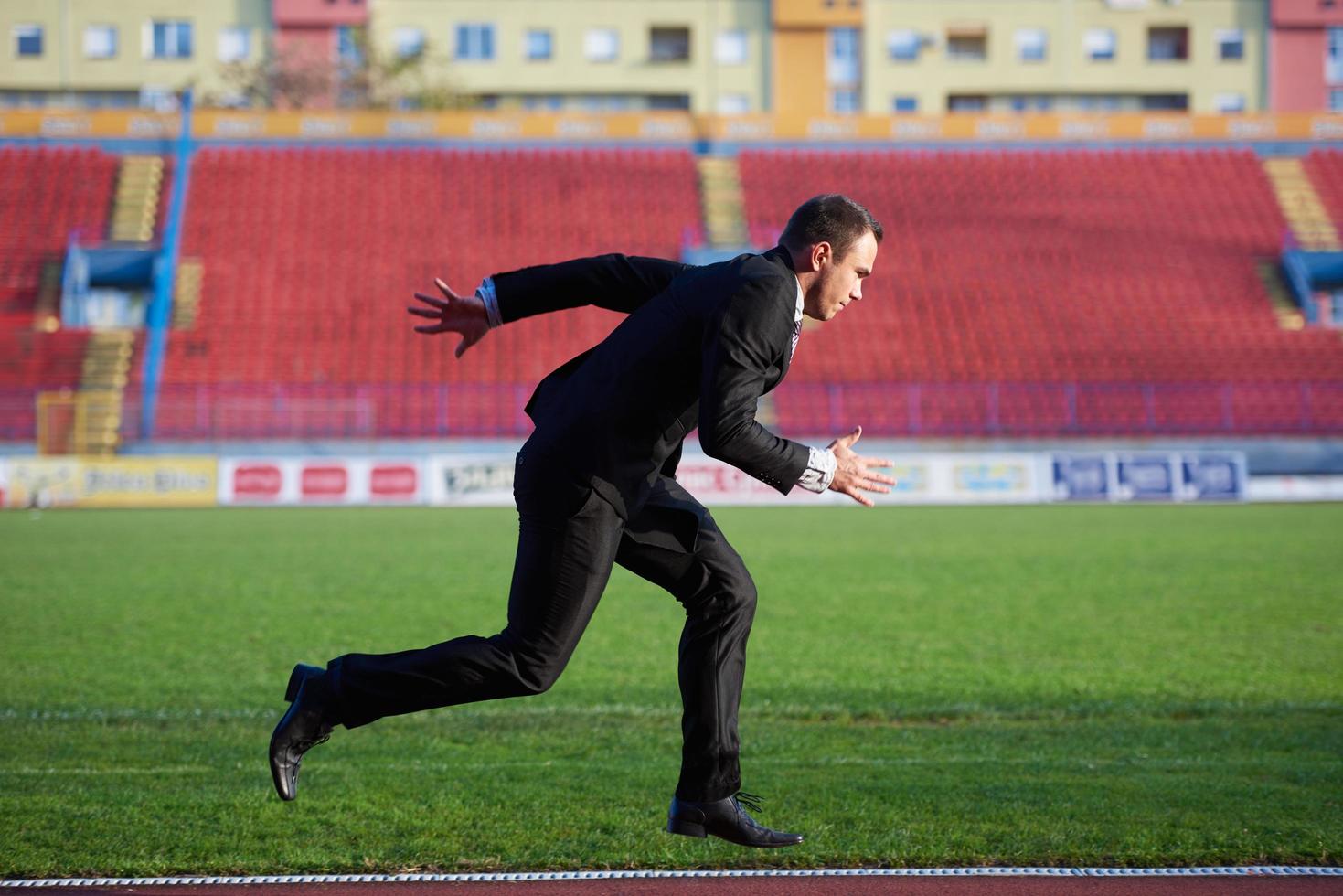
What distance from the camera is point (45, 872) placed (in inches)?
194

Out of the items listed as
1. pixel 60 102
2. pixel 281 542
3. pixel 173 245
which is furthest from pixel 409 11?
pixel 281 542

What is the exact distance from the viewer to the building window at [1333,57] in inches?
2366

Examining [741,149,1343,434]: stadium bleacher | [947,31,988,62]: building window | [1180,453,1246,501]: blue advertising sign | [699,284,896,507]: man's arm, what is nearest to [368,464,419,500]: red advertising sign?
[741,149,1343,434]: stadium bleacher

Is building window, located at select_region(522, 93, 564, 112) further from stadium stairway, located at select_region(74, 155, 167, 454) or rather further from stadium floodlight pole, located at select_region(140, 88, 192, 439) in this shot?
stadium stairway, located at select_region(74, 155, 167, 454)

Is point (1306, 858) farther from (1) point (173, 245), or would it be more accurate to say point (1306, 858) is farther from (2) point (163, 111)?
(2) point (163, 111)

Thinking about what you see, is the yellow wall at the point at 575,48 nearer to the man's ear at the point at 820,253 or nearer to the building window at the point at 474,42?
the building window at the point at 474,42

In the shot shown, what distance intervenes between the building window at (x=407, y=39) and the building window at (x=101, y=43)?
11.1 meters

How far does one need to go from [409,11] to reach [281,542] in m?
44.0

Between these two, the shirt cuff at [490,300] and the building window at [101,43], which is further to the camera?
the building window at [101,43]

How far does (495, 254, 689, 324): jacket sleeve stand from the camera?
4.94 meters

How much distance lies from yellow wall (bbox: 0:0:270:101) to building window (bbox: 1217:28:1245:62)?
40.1 meters

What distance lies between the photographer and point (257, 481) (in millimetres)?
28703

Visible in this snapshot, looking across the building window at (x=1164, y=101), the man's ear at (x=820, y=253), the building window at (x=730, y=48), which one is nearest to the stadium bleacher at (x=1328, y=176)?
the building window at (x=1164, y=101)

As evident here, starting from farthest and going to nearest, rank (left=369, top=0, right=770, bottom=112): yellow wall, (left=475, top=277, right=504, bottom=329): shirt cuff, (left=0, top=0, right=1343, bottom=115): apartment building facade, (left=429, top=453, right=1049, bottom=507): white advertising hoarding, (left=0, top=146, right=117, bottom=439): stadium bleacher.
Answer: (left=369, top=0, right=770, bottom=112): yellow wall < (left=0, top=0, right=1343, bottom=115): apartment building facade < (left=0, top=146, right=117, bottom=439): stadium bleacher < (left=429, top=453, right=1049, bottom=507): white advertising hoarding < (left=475, top=277, right=504, bottom=329): shirt cuff
